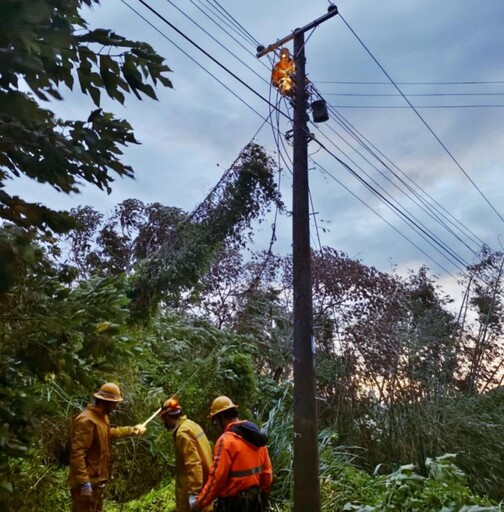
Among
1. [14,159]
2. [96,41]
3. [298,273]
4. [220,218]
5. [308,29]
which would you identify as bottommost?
[14,159]

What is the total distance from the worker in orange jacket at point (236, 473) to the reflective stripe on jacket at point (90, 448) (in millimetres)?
1112

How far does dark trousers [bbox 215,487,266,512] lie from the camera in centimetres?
443

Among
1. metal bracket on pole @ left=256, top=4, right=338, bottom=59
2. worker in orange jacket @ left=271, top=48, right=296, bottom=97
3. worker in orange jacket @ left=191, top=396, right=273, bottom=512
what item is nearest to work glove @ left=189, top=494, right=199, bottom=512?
→ worker in orange jacket @ left=191, top=396, right=273, bottom=512

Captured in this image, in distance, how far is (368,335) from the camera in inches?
428

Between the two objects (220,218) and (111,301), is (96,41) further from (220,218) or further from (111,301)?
(220,218)

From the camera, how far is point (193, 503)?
462 centimetres

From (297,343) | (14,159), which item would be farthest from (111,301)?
(297,343)

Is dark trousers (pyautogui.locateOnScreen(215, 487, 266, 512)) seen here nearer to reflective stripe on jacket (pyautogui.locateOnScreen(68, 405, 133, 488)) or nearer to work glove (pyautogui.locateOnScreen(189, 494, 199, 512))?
work glove (pyautogui.locateOnScreen(189, 494, 199, 512))

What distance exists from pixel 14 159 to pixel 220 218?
7.77 metres

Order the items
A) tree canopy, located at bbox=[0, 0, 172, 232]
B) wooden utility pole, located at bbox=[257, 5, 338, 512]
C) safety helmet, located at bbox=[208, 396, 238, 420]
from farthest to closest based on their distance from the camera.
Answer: wooden utility pole, located at bbox=[257, 5, 338, 512] → safety helmet, located at bbox=[208, 396, 238, 420] → tree canopy, located at bbox=[0, 0, 172, 232]

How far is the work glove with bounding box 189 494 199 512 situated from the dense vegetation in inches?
51.9

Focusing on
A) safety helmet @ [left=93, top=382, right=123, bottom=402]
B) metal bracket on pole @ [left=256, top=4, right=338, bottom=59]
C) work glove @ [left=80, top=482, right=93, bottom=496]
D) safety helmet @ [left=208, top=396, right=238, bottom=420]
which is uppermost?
metal bracket on pole @ [left=256, top=4, right=338, bottom=59]

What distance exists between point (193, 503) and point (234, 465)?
1.98ft

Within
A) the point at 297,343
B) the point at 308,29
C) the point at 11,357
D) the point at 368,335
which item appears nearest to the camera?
the point at 11,357
